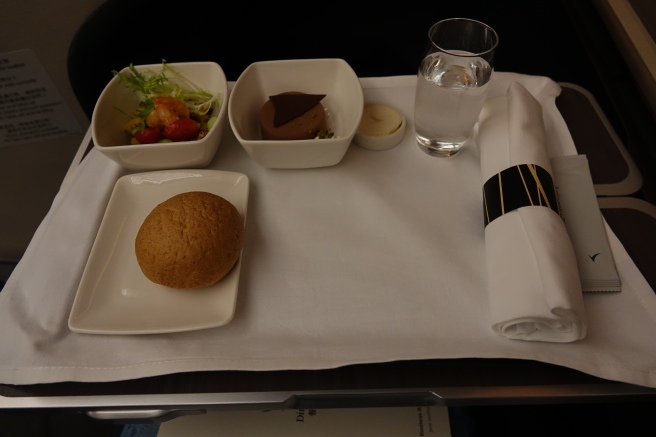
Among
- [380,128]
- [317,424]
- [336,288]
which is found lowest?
[317,424]

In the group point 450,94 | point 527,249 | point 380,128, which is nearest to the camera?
point 527,249

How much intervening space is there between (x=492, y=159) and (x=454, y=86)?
128 mm

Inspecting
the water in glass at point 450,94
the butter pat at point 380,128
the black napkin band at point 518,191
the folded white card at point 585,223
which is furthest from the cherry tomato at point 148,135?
the folded white card at point 585,223

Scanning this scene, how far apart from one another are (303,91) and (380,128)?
16cm

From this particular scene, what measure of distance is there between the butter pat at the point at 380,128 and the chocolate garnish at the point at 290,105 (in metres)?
0.09

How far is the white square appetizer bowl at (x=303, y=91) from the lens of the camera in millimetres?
677

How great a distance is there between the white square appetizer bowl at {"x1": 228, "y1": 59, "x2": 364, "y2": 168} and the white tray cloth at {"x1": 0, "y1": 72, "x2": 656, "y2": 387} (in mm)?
45

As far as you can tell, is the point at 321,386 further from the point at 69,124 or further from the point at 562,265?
the point at 69,124

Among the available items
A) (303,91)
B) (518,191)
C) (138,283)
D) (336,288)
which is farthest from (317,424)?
(303,91)

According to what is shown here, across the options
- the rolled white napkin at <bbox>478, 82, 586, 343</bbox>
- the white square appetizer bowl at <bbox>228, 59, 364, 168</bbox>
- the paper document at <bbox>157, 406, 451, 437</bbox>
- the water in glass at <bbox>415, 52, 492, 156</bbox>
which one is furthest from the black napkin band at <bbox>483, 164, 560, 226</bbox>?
the paper document at <bbox>157, 406, 451, 437</bbox>

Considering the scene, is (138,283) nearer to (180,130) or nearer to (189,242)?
(189,242)

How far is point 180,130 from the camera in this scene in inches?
28.4

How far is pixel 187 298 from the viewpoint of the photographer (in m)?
0.59

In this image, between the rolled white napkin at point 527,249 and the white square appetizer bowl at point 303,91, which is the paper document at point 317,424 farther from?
the white square appetizer bowl at point 303,91
